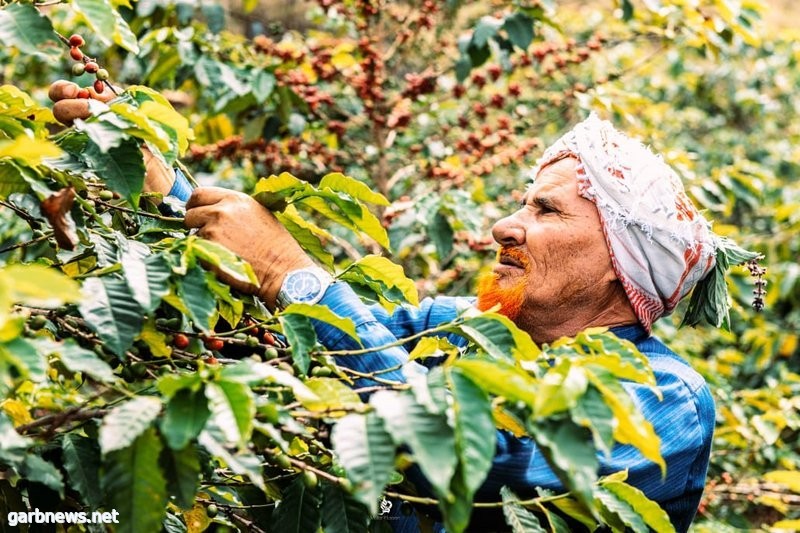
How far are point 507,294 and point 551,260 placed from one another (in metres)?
0.12

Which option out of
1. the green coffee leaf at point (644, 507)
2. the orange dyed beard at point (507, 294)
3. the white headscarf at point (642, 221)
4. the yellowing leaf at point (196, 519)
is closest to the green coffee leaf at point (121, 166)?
the yellowing leaf at point (196, 519)

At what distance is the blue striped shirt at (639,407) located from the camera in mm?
1452

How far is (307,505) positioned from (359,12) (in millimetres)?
2237

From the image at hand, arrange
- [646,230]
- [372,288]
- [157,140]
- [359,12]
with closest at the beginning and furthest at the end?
1. [157,140]
2. [372,288]
3. [646,230]
4. [359,12]

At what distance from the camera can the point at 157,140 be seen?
4.29 feet

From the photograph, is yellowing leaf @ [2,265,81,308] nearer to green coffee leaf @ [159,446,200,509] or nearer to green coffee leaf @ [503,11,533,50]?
green coffee leaf @ [159,446,200,509]

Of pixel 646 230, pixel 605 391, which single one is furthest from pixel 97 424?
pixel 646 230

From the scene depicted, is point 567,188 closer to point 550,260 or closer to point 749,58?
point 550,260

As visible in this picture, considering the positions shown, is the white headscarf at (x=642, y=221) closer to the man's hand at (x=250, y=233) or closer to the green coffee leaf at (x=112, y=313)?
the man's hand at (x=250, y=233)

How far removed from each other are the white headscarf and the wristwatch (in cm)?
74

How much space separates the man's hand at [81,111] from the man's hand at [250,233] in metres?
0.10

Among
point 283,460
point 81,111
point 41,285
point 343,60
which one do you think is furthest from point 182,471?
point 343,60

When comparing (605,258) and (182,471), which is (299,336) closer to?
(182,471)

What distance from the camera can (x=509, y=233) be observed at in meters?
2.10
